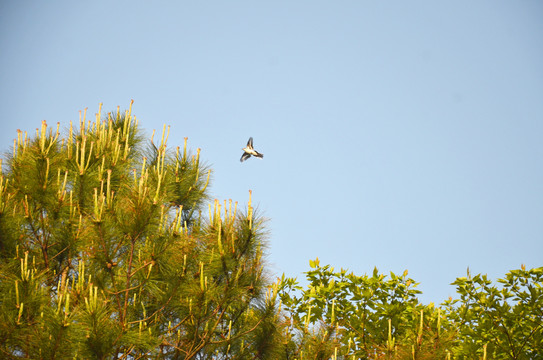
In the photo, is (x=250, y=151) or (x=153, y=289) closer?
(x=153, y=289)

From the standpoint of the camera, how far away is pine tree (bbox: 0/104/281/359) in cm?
584

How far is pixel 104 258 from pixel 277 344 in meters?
2.75

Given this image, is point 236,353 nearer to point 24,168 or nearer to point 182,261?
point 182,261

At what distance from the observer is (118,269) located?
289 inches

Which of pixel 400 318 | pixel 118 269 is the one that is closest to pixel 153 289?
pixel 118 269

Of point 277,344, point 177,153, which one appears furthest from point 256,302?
point 177,153

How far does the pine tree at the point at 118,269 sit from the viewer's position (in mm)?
5840

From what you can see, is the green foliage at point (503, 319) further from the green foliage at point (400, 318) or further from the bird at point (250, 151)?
the bird at point (250, 151)

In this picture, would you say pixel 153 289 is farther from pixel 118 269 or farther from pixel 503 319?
pixel 503 319

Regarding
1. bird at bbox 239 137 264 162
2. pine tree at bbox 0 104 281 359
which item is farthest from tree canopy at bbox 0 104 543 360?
bird at bbox 239 137 264 162

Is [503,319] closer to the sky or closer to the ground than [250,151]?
closer to the ground

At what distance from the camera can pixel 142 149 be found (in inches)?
405

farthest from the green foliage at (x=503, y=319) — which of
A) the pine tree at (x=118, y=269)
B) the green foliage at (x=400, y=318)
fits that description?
the pine tree at (x=118, y=269)

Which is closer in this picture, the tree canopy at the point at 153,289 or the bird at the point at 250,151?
the tree canopy at the point at 153,289
